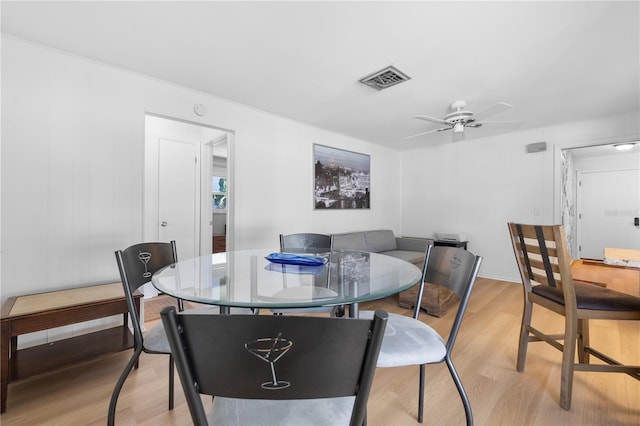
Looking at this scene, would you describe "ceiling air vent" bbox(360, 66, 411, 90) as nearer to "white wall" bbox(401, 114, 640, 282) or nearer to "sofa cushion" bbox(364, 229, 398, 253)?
"sofa cushion" bbox(364, 229, 398, 253)

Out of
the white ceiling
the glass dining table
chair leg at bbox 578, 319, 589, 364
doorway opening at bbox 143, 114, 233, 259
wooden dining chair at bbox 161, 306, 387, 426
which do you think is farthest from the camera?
doorway opening at bbox 143, 114, 233, 259

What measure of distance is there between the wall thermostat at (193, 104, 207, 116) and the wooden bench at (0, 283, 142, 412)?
1.80 m

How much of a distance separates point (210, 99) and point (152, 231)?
77.7 inches

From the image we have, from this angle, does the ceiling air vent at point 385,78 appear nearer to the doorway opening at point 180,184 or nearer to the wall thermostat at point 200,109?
the wall thermostat at point 200,109

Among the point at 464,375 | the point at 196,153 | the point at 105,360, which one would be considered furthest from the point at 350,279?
the point at 196,153

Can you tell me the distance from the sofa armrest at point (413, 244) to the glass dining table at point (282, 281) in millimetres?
2841

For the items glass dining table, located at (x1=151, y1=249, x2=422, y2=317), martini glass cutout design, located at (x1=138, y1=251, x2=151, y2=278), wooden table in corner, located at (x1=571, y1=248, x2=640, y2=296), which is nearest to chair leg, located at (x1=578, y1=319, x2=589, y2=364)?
wooden table in corner, located at (x1=571, y1=248, x2=640, y2=296)

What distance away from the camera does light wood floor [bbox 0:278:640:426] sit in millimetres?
1484

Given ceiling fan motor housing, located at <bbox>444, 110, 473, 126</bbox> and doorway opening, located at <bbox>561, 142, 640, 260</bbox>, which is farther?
doorway opening, located at <bbox>561, 142, 640, 260</bbox>

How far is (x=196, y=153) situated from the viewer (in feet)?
13.6

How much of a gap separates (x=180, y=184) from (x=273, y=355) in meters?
3.99

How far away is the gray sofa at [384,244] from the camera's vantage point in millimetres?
3805

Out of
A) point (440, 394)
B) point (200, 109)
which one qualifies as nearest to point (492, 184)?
point (440, 394)

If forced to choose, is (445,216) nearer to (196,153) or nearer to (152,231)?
(196,153)
